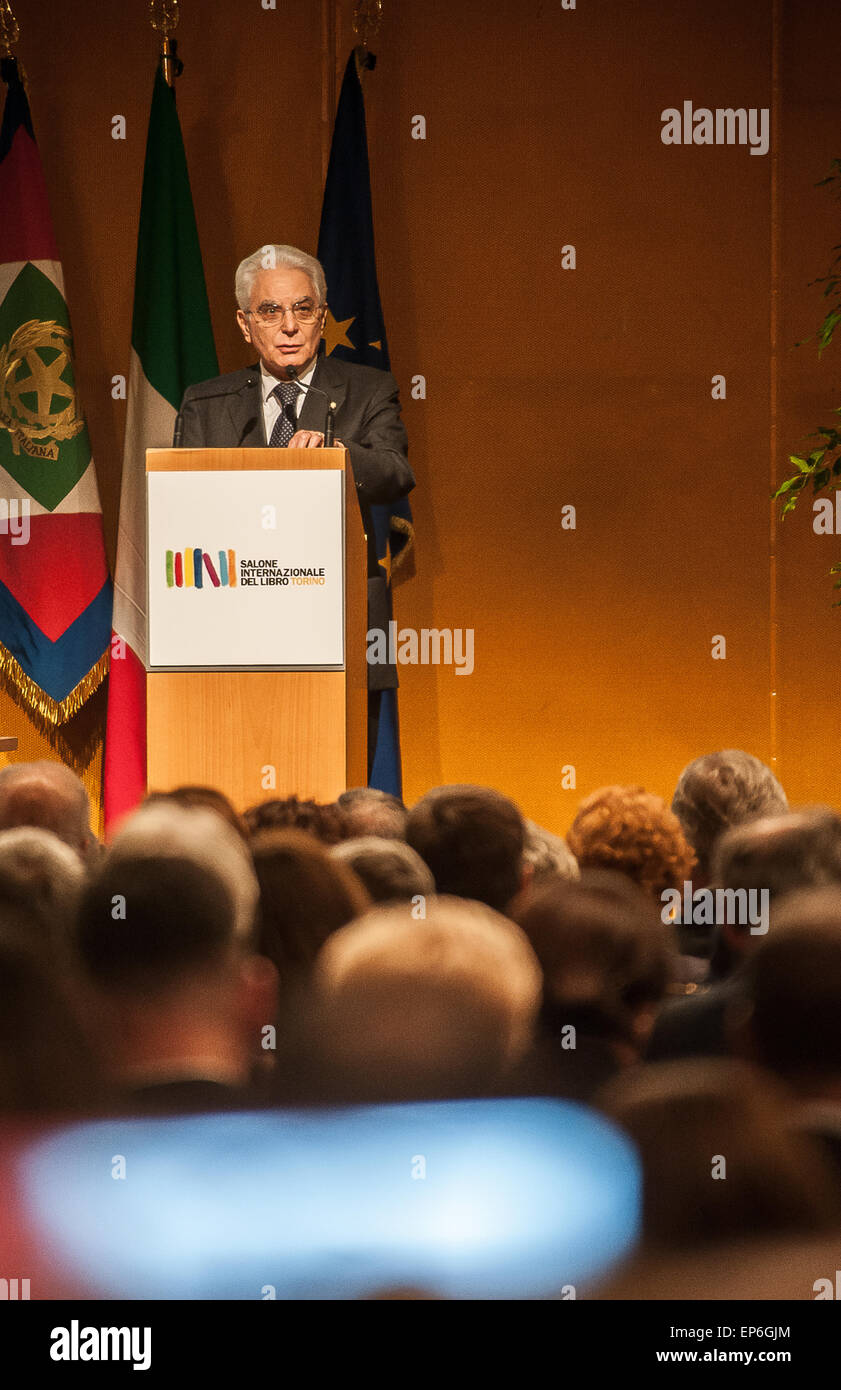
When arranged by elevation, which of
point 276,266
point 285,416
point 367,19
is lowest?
point 285,416

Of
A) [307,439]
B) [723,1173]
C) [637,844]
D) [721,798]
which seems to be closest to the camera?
[723,1173]

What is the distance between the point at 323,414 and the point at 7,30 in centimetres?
222

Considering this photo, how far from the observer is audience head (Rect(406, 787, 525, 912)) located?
4.38ft

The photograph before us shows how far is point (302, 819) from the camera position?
157 centimetres

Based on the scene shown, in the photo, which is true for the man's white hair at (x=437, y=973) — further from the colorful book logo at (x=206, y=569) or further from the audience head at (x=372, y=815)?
the colorful book logo at (x=206, y=569)

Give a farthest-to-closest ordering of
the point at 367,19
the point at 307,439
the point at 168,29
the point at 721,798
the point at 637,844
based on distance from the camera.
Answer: the point at 367,19 < the point at 168,29 < the point at 307,439 < the point at 721,798 < the point at 637,844

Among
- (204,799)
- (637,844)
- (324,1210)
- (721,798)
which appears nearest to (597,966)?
(324,1210)

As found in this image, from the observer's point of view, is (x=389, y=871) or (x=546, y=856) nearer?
(x=389, y=871)

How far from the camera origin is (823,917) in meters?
0.73

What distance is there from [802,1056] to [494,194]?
185 inches

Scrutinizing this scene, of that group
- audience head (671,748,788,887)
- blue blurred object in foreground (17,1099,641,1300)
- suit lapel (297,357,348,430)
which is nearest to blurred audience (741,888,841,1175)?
blue blurred object in foreground (17,1099,641,1300)

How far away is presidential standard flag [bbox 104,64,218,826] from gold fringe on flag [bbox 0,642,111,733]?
0.24 ft

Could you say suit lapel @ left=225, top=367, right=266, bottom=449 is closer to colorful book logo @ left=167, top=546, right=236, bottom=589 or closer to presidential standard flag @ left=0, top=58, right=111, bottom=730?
colorful book logo @ left=167, top=546, right=236, bottom=589

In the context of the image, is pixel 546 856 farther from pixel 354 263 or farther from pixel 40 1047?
pixel 354 263
